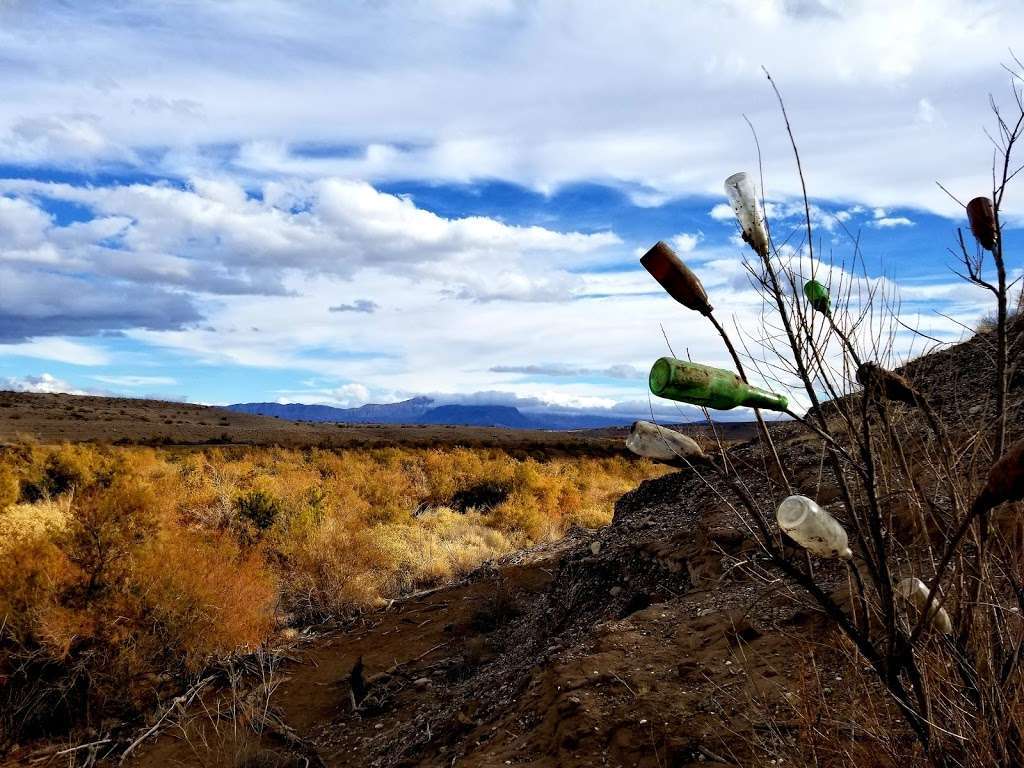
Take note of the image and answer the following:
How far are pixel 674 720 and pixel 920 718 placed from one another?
7.41ft

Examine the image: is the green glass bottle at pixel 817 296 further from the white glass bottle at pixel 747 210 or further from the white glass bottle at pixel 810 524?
the white glass bottle at pixel 810 524

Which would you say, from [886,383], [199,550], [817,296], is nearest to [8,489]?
Result: [199,550]

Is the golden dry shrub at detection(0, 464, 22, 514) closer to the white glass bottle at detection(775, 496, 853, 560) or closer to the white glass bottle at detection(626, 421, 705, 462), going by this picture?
the white glass bottle at detection(626, 421, 705, 462)

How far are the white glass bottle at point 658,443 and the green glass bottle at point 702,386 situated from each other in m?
0.13

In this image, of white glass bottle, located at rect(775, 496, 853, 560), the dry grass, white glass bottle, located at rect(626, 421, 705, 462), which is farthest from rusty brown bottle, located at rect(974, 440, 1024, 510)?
the dry grass

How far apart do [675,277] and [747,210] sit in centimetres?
25

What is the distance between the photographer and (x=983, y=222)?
1836 mm

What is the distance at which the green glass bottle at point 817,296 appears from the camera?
1.83 m

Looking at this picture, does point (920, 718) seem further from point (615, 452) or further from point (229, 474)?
point (615, 452)

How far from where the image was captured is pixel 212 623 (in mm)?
7047

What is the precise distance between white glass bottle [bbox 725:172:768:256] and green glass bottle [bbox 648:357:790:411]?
0.37 metres

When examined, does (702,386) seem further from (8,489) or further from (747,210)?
(8,489)

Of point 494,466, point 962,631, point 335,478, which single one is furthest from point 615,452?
point 962,631

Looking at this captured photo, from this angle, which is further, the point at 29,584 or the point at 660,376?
the point at 29,584
